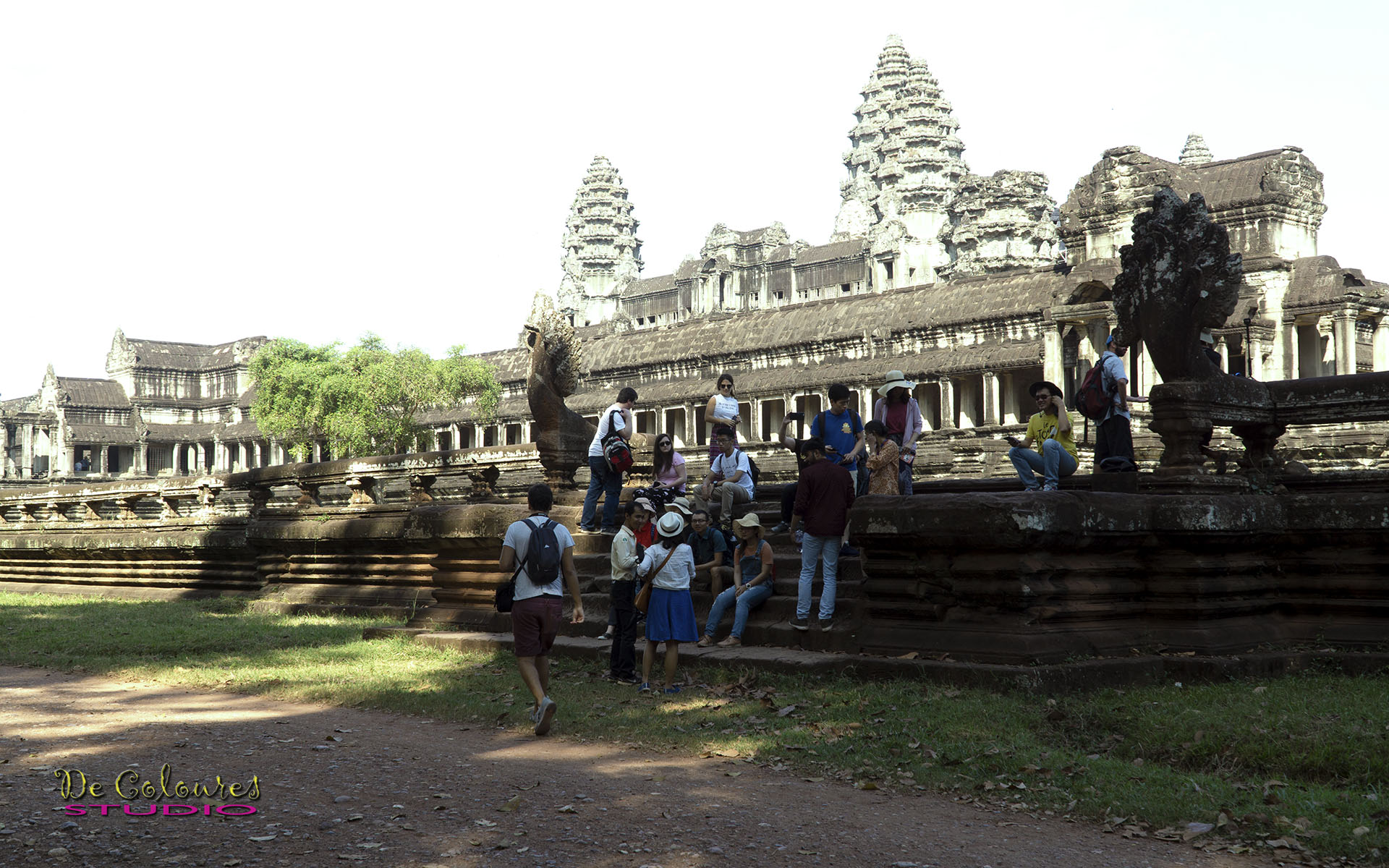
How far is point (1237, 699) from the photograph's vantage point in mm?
7359

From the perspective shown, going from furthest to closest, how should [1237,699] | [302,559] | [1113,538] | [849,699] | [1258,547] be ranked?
[302,559] < [1258,547] < [1113,538] < [849,699] < [1237,699]

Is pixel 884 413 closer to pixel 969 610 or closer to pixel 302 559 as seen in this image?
pixel 969 610

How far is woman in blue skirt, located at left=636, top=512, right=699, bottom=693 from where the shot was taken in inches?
350

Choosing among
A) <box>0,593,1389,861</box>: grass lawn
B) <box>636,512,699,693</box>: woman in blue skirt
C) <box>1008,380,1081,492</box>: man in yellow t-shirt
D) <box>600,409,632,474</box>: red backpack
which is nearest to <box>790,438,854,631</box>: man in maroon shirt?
<box>0,593,1389,861</box>: grass lawn

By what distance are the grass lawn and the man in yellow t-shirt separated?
2.62 meters

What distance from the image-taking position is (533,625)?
7.96m

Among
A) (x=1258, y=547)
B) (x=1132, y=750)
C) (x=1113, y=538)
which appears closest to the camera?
(x=1132, y=750)

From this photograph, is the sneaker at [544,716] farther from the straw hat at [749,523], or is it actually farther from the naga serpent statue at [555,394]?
the naga serpent statue at [555,394]

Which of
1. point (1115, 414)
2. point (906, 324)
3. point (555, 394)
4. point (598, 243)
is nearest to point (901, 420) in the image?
point (1115, 414)

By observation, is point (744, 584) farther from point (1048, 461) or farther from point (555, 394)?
point (555, 394)

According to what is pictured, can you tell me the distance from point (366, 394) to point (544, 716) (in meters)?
43.8

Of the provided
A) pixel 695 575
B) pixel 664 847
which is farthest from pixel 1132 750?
pixel 695 575

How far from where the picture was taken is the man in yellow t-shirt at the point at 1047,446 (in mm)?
10188

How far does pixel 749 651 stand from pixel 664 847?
4.04 metres
